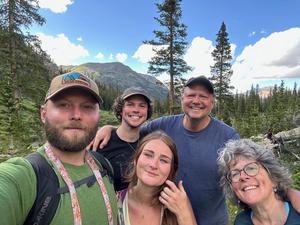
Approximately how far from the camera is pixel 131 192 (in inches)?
117

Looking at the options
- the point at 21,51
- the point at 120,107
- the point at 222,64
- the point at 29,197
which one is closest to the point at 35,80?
the point at 21,51

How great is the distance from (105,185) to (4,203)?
0.72 meters

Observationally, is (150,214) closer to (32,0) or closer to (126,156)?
(126,156)

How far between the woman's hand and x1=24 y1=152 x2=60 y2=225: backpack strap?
1.26 m

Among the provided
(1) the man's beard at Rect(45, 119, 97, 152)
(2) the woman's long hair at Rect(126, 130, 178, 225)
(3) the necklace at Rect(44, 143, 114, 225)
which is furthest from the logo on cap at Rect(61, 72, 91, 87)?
(2) the woman's long hair at Rect(126, 130, 178, 225)

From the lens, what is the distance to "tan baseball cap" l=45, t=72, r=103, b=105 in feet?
6.86

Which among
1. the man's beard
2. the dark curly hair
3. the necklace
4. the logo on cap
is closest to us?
the necklace

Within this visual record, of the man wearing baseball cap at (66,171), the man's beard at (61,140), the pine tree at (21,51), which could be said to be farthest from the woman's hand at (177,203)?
the pine tree at (21,51)

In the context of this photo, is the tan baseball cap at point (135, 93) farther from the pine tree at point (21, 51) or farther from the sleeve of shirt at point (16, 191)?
the pine tree at point (21, 51)

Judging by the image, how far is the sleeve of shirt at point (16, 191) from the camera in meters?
1.55

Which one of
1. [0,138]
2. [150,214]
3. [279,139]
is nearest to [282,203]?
[150,214]

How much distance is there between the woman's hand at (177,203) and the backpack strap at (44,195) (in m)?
1.26

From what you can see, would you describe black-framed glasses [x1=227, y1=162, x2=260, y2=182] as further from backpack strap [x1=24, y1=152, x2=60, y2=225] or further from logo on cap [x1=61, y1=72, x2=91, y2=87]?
backpack strap [x1=24, y1=152, x2=60, y2=225]

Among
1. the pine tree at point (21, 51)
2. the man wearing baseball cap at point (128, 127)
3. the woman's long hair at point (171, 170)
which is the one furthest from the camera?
the pine tree at point (21, 51)
